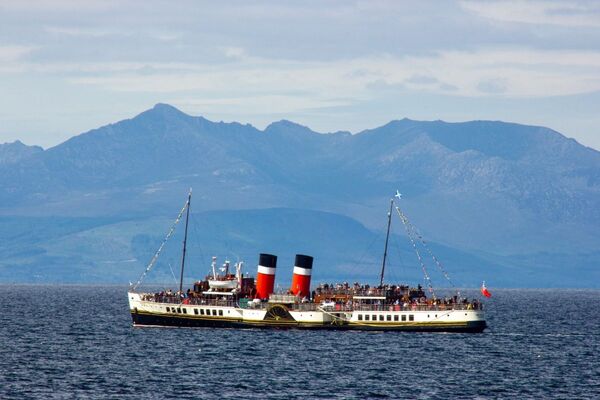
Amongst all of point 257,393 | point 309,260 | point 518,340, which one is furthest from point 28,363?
point 518,340

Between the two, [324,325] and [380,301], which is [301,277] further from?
[380,301]

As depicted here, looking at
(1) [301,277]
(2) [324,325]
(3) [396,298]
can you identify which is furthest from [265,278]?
(3) [396,298]

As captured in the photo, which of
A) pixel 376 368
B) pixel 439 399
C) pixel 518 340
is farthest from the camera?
pixel 518 340

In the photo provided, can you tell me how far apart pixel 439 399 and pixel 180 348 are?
42.8 metres

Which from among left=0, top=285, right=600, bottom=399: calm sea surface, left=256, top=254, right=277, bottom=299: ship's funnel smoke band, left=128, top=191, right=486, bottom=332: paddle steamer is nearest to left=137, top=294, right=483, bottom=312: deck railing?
left=128, top=191, right=486, bottom=332: paddle steamer

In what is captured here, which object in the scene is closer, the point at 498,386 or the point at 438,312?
the point at 498,386

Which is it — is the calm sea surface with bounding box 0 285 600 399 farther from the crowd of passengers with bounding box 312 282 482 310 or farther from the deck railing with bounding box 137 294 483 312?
the crowd of passengers with bounding box 312 282 482 310

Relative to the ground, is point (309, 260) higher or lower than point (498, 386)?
higher

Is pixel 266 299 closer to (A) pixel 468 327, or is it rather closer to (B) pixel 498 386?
(A) pixel 468 327

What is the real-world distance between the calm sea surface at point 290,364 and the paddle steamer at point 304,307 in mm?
1761

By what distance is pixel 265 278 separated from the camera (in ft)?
495

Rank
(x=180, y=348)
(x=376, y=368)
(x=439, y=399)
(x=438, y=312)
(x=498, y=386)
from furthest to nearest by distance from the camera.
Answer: (x=438, y=312), (x=180, y=348), (x=376, y=368), (x=498, y=386), (x=439, y=399)

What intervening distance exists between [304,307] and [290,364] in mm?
27322

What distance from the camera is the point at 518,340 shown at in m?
154
